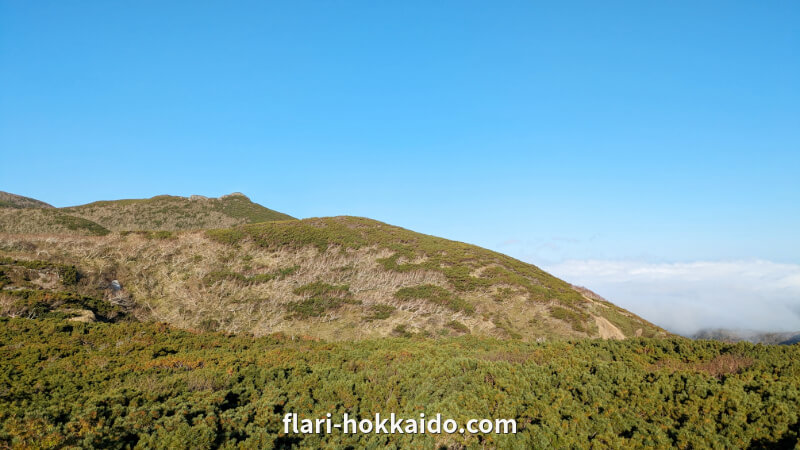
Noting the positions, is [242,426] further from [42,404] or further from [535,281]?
[535,281]

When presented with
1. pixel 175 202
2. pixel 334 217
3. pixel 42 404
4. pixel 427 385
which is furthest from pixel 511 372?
pixel 175 202

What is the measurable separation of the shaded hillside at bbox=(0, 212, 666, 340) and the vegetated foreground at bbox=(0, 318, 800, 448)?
9.54 meters

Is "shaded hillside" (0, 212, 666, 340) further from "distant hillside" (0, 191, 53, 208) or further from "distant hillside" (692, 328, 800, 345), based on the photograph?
"distant hillside" (0, 191, 53, 208)

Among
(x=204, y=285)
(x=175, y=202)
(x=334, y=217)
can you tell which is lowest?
(x=204, y=285)

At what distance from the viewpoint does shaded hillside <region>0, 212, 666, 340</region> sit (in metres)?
22.1

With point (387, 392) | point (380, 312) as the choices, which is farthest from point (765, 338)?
point (387, 392)

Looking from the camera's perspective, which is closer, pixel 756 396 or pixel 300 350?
pixel 756 396

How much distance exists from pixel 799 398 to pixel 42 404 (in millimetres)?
13035

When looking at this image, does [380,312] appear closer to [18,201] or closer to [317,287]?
[317,287]

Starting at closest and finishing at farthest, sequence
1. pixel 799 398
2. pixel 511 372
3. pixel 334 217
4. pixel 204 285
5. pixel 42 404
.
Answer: pixel 799 398 < pixel 42 404 < pixel 511 372 < pixel 204 285 < pixel 334 217

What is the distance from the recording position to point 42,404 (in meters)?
6.90

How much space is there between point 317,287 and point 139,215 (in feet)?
155

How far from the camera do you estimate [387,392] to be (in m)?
9.46

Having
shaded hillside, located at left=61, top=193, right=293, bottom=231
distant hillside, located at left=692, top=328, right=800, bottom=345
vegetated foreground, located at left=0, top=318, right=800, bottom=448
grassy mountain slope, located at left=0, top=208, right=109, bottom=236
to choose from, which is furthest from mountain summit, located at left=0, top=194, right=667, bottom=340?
shaded hillside, located at left=61, top=193, right=293, bottom=231
